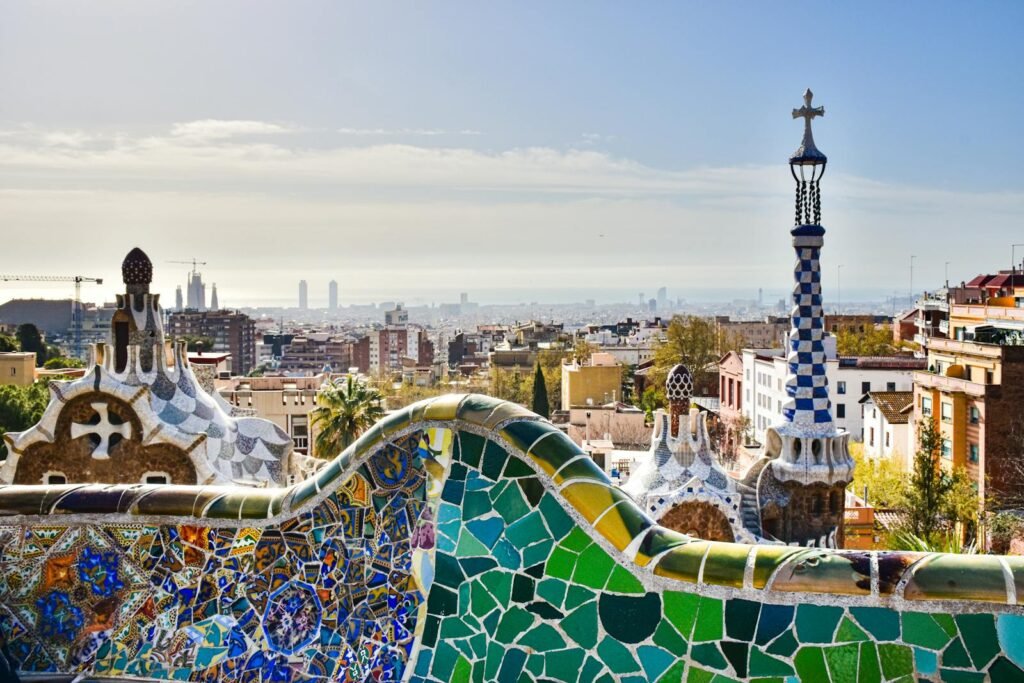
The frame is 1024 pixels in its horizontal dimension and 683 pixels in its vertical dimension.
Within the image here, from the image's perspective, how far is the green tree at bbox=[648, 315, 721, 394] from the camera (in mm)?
47969

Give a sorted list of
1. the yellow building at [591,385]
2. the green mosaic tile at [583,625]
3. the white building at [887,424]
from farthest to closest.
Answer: the yellow building at [591,385] < the white building at [887,424] < the green mosaic tile at [583,625]

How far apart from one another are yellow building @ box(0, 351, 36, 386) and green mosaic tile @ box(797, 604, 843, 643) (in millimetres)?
37633

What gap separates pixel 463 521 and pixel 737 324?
79471 mm

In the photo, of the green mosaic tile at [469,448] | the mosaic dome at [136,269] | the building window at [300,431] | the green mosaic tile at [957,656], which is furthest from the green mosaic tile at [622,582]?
the building window at [300,431]

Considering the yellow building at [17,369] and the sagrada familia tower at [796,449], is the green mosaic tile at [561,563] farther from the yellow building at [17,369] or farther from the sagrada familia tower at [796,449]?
the yellow building at [17,369]

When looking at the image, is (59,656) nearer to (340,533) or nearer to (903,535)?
(340,533)

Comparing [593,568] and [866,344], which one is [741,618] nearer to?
[593,568]

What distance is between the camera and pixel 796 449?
9.38 meters

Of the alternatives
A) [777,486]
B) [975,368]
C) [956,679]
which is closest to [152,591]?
[956,679]

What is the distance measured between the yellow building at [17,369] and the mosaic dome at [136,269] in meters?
27.6

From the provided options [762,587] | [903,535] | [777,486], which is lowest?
[903,535]

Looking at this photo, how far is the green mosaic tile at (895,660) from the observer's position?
117 inches

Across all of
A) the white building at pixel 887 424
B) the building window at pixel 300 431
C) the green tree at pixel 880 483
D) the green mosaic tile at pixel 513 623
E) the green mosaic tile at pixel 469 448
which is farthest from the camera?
the white building at pixel 887 424

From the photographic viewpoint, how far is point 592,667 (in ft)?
11.0
